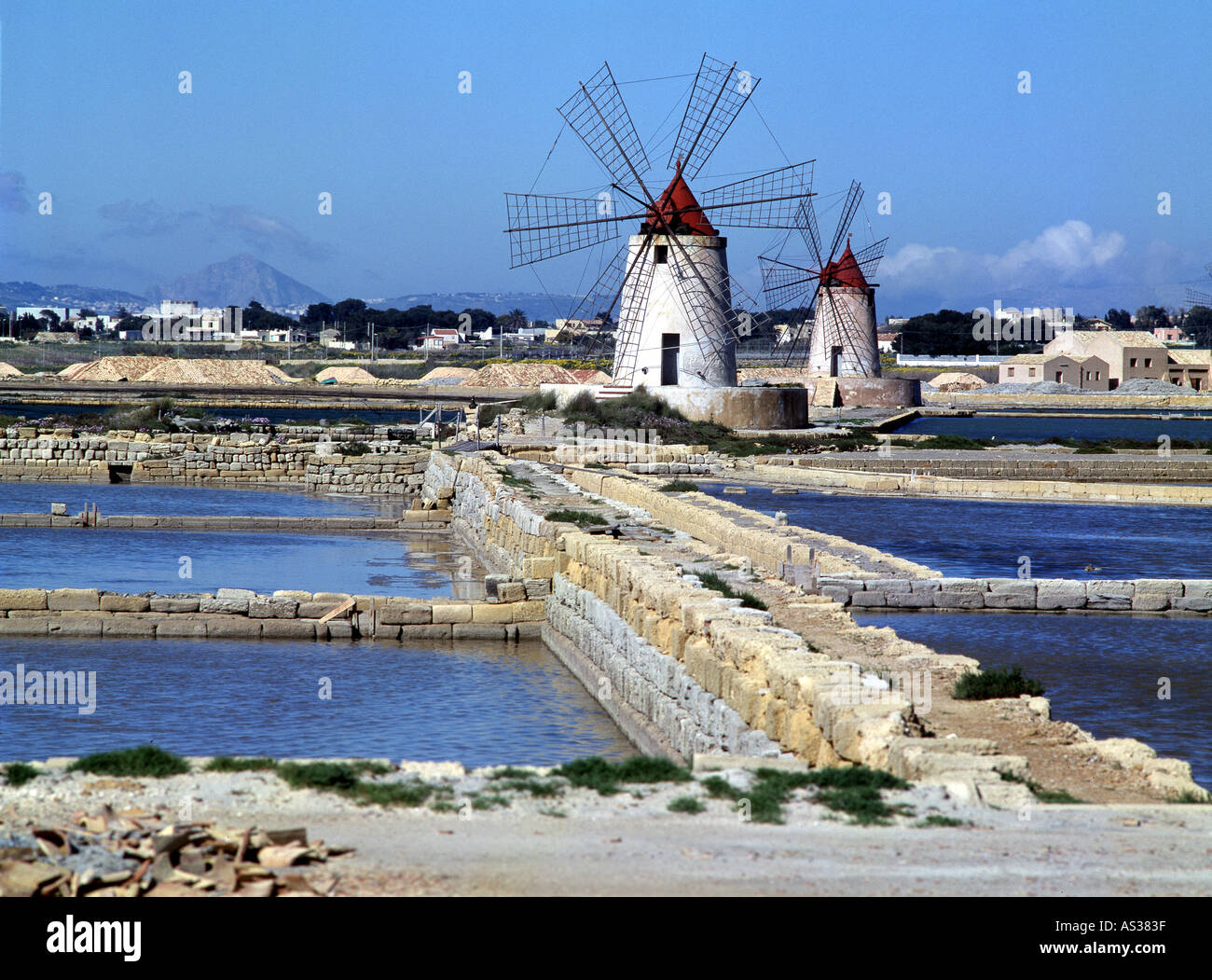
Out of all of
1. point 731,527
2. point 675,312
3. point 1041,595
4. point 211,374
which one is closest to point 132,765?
point 1041,595

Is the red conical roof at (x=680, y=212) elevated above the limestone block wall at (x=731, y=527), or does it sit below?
above

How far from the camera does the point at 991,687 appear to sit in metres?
6.32

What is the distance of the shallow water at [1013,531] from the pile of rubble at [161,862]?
9.73 metres

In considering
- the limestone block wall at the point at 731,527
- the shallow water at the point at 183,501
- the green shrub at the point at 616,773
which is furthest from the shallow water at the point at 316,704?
the shallow water at the point at 183,501

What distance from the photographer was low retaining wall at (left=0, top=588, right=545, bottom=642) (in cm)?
1042

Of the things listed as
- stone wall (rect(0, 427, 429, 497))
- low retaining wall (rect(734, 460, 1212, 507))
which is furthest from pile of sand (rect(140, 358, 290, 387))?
low retaining wall (rect(734, 460, 1212, 507))

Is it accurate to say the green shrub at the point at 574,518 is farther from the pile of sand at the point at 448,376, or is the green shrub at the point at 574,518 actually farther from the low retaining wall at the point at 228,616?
the pile of sand at the point at 448,376

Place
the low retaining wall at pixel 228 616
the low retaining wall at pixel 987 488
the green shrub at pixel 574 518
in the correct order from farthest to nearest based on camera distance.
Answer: the low retaining wall at pixel 987 488
the green shrub at pixel 574 518
the low retaining wall at pixel 228 616

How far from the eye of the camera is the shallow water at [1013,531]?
13227 millimetres

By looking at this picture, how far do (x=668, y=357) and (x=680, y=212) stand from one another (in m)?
2.95

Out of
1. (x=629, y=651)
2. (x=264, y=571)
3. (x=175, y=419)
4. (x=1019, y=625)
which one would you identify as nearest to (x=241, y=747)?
(x=629, y=651)

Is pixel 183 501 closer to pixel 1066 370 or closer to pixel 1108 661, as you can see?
pixel 1108 661

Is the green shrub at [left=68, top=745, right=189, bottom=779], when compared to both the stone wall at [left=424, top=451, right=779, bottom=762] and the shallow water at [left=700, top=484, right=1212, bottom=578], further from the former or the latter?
the shallow water at [left=700, top=484, right=1212, bottom=578]

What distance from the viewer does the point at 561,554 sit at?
11195 mm
